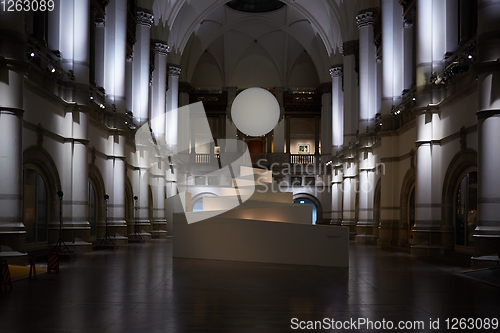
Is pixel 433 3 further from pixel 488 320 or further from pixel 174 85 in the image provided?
pixel 174 85

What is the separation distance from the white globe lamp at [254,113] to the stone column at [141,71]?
488 inches

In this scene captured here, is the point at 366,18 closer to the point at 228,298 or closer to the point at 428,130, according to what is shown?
the point at 428,130

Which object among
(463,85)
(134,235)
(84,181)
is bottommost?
(134,235)

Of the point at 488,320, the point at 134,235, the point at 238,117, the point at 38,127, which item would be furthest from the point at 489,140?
the point at 134,235

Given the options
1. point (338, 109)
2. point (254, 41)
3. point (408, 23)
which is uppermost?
point (254, 41)

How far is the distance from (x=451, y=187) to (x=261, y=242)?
6.70 m

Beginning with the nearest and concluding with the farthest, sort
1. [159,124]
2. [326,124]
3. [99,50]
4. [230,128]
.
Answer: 1. [99,50]
2. [159,124]
3. [326,124]
4. [230,128]

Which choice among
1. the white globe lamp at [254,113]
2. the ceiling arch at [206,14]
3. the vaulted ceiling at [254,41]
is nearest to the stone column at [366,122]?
the ceiling arch at [206,14]

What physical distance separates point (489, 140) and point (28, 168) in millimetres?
12537

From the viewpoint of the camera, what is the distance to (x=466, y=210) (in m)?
15.1

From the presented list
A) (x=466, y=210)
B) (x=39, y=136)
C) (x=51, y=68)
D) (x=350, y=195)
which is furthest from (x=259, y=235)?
(x=350, y=195)

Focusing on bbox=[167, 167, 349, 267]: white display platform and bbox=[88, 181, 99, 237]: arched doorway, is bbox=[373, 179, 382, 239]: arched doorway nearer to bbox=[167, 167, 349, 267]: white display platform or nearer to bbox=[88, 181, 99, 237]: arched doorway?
bbox=[167, 167, 349, 267]: white display platform

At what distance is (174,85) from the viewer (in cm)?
3809

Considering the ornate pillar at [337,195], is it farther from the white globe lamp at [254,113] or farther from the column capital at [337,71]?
the white globe lamp at [254,113]
